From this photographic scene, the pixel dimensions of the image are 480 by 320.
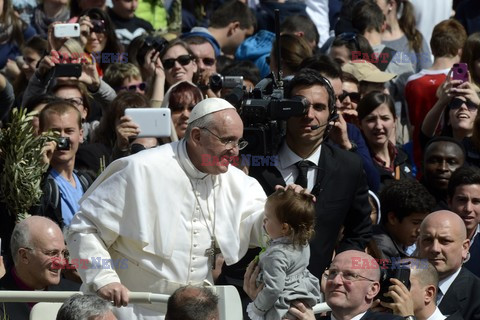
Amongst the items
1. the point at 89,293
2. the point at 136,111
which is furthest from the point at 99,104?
the point at 89,293

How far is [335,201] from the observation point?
8.69 meters

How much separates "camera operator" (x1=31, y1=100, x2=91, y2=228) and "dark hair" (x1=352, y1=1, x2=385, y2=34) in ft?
13.2

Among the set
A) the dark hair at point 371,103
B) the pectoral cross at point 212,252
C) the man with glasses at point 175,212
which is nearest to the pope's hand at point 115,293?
the man with glasses at point 175,212

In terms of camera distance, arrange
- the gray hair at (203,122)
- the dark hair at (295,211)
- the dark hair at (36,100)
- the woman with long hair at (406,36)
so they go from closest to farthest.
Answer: the dark hair at (295,211), the gray hair at (203,122), the dark hair at (36,100), the woman with long hair at (406,36)

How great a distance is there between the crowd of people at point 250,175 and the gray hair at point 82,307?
0.01m

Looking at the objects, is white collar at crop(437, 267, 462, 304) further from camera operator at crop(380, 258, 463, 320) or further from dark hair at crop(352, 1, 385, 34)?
dark hair at crop(352, 1, 385, 34)

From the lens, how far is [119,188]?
7863 millimetres

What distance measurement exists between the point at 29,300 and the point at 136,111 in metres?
2.33

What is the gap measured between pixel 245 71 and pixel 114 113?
5.42ft

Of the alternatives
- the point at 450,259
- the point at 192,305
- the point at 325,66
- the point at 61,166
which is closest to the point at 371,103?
the point at 325,66

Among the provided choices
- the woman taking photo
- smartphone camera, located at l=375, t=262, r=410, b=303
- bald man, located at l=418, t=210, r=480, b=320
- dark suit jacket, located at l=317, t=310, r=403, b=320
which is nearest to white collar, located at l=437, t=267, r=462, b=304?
bald man, located at l=418, t=210, r=480, b=320

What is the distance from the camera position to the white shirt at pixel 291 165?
8750 millimetres

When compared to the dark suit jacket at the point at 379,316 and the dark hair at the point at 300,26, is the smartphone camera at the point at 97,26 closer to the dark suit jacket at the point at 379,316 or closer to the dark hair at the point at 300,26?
the dark hair at the point at 300,26

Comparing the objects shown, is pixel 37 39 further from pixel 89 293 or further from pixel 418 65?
pixel 89 293
